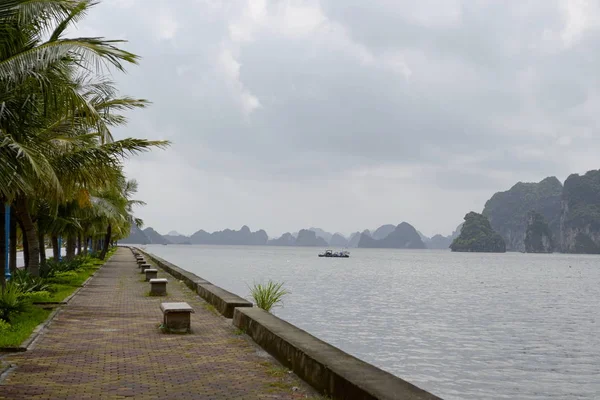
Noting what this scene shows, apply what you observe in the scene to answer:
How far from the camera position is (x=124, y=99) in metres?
17.3

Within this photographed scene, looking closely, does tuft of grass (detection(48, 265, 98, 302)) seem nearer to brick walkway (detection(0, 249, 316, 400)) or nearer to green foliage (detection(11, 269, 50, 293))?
green foliage (detection(11, 269, 50, 293))

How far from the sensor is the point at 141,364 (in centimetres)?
921

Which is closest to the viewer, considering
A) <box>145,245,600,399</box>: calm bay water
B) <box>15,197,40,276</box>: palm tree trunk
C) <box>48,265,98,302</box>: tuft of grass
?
<box>145,245,600,399</box>: calm bay water

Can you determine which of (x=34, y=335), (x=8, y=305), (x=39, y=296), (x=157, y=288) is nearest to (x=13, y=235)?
(x=157, y=288)

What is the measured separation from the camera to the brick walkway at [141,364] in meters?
7.50

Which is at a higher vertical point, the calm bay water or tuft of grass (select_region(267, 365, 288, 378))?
tuft of grass (select_region(267, 365, 288, 378))

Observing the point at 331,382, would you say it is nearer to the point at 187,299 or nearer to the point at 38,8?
the point at 38,8

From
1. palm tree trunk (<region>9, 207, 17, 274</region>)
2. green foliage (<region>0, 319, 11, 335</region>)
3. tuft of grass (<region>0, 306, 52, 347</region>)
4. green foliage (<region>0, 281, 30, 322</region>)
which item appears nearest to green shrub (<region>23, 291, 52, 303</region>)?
tuft of grass (<region>0, 306, 52, 347</region>)

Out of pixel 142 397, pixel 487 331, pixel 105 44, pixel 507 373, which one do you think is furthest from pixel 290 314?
pixel 142 397

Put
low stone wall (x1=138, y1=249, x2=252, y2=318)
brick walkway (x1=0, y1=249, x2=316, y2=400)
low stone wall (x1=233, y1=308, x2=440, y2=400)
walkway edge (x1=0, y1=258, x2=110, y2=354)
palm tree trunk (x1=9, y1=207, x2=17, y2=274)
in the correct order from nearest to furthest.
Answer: low stone wall (x1=233, y1=308, x2=440, y2=400)
brick walkway (x1=0, y1=249, x2=316, y2=400)
walkway edge (x1=0, y1=258, x2=110, y2=354)
low stone wall (x1=138, y1=249, x2=252, y2=318)
palm tree trunk (x1=9, y1=207, x2=17, y2=274)

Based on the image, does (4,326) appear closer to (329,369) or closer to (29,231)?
(329,369)

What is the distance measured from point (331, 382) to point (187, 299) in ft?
42.2

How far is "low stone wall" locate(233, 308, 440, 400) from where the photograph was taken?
6531 mm

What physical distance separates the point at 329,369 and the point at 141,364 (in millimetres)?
3131
